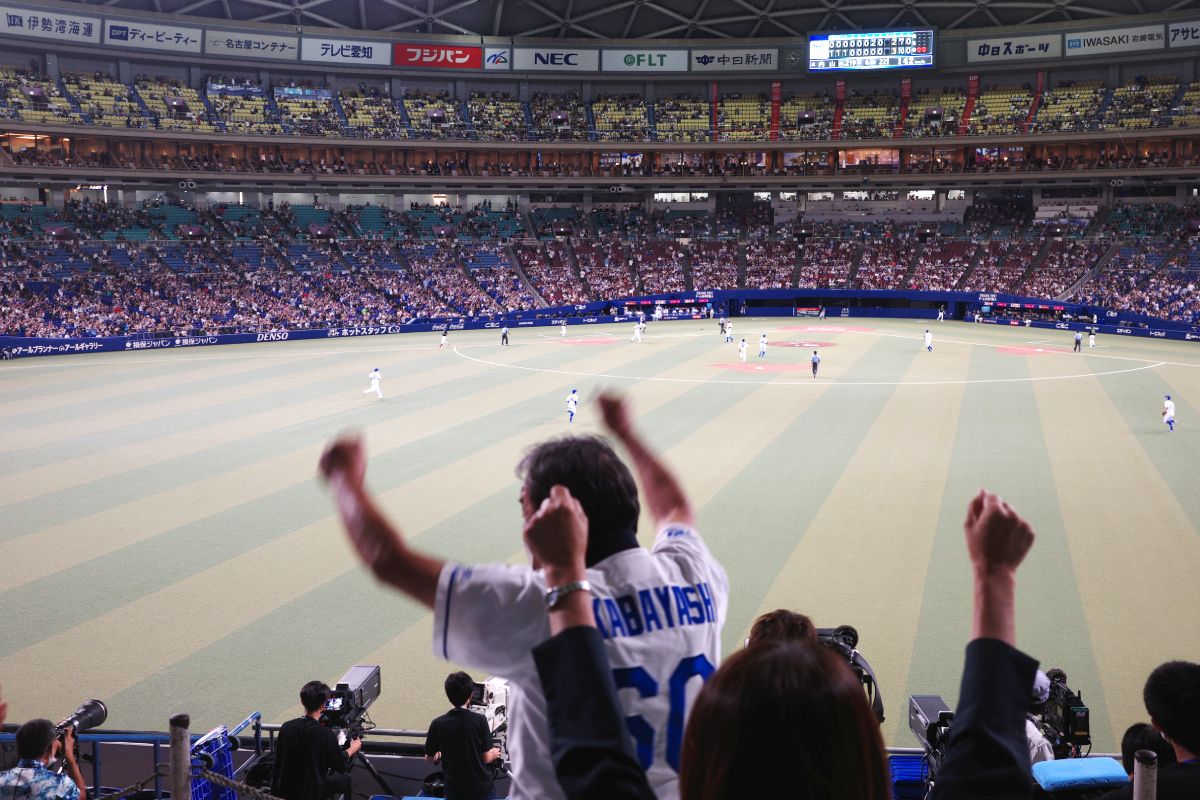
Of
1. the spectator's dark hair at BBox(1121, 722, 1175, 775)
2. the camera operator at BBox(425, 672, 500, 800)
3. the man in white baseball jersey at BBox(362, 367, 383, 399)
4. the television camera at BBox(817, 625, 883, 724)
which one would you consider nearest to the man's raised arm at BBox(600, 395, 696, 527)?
the television camera at BBox(817, 625, 883, 724)

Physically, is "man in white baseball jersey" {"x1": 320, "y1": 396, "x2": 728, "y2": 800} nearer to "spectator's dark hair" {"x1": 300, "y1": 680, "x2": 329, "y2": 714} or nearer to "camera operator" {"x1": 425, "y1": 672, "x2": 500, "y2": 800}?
"camera operator" {"x1": 425, "y1": 672, "x2": 500, "y2": 800}

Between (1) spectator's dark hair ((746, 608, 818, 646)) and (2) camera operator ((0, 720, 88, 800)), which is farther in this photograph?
(2) camera operator ((0, 720, 88, 800))

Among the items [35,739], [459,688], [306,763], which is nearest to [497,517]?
[459,688]

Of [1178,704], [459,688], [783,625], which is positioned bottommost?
[459,688]

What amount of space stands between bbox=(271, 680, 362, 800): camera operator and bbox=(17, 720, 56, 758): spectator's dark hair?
1840mm

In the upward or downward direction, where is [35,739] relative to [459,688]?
upward

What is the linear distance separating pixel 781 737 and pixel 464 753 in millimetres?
6373

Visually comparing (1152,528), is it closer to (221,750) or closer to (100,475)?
(221,750)

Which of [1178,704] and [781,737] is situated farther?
[1178,704]

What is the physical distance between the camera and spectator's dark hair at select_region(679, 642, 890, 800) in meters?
2.02

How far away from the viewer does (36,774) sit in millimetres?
5945

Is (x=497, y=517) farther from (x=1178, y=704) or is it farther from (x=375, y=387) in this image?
(x=1178, y=704)

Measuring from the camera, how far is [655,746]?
3078 millimetres

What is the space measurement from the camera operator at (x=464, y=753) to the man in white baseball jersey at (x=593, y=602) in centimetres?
494
